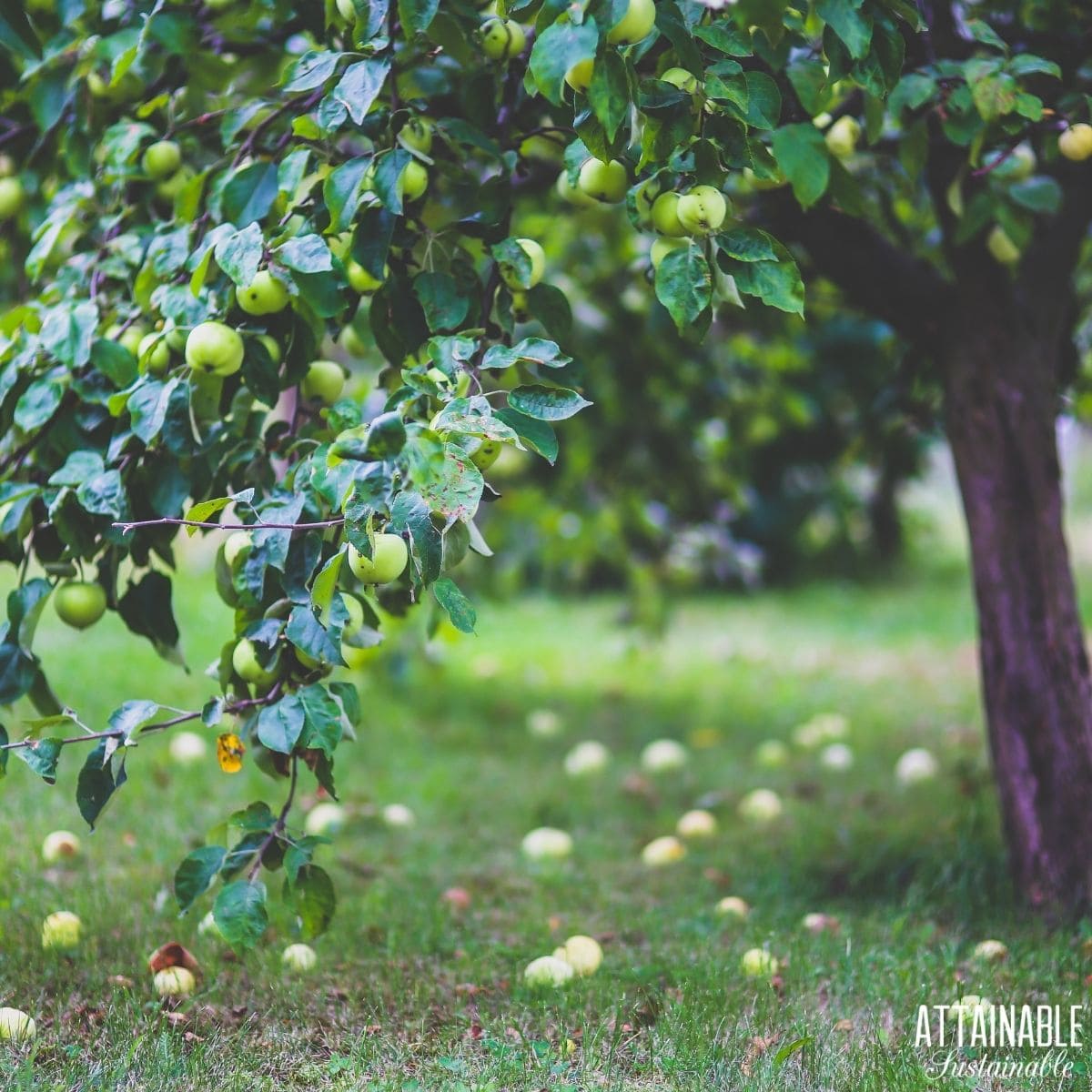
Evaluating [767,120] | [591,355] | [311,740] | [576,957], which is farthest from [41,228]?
[591,355]

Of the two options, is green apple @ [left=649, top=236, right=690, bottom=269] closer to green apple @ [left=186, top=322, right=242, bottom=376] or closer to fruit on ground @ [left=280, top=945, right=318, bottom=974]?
green apple @ [left=186, top=322, right=242, bottom=376]

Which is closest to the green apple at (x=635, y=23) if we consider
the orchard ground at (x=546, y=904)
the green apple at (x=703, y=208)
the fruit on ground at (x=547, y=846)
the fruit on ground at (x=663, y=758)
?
the green apple at (x=703, y=208)

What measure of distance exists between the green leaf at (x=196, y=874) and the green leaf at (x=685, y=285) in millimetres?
921

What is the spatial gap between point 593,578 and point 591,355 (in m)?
3.67

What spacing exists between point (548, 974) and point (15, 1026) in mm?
778

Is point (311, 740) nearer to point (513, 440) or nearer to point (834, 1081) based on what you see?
point (513, 440)

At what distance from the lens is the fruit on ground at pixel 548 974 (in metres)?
1.82

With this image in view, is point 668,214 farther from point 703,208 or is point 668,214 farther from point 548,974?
point 548,974

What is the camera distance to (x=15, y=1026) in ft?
5.08

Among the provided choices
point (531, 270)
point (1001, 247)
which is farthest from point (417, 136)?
point (1001, 247)

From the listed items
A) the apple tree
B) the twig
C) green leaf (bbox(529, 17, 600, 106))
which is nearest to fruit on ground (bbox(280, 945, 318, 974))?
the apple tree

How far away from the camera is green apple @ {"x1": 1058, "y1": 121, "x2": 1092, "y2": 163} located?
1.73 meters

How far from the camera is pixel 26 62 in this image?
6.67ft

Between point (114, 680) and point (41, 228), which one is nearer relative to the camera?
point (41, 228)
